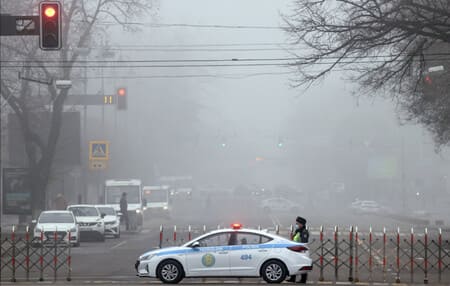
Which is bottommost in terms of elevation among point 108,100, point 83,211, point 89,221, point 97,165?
point 89,221

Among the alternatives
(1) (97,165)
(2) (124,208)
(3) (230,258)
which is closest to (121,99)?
(2) (124,208)

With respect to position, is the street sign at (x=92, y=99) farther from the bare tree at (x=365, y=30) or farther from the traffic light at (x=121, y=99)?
the bare tree at (x=365, y=30)

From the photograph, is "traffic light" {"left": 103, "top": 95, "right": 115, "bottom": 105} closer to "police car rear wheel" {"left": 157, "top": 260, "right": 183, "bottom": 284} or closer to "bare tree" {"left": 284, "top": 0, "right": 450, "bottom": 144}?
"bare tree" {"left": 284, "top": 0, "right": 450, "bottom": 144}

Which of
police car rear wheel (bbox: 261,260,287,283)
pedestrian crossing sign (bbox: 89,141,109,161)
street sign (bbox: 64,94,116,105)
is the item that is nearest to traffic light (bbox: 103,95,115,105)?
street sign (bbox: 64,94,116,105)

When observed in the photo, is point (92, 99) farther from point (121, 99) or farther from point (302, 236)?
point (302, 236)

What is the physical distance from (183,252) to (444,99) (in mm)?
18221

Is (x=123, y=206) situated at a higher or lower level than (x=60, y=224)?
higher

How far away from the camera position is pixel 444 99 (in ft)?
125

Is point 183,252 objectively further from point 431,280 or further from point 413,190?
point 413,190

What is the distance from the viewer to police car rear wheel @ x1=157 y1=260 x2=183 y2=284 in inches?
919

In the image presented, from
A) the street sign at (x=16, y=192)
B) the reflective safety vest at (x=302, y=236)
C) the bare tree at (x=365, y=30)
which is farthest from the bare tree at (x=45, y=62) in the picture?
the reflective safety vest at (x=302, y=236)

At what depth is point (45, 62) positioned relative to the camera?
50781 millimetres

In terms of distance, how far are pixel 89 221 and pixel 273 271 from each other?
70.9 ft

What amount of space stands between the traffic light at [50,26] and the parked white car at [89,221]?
24848mm
